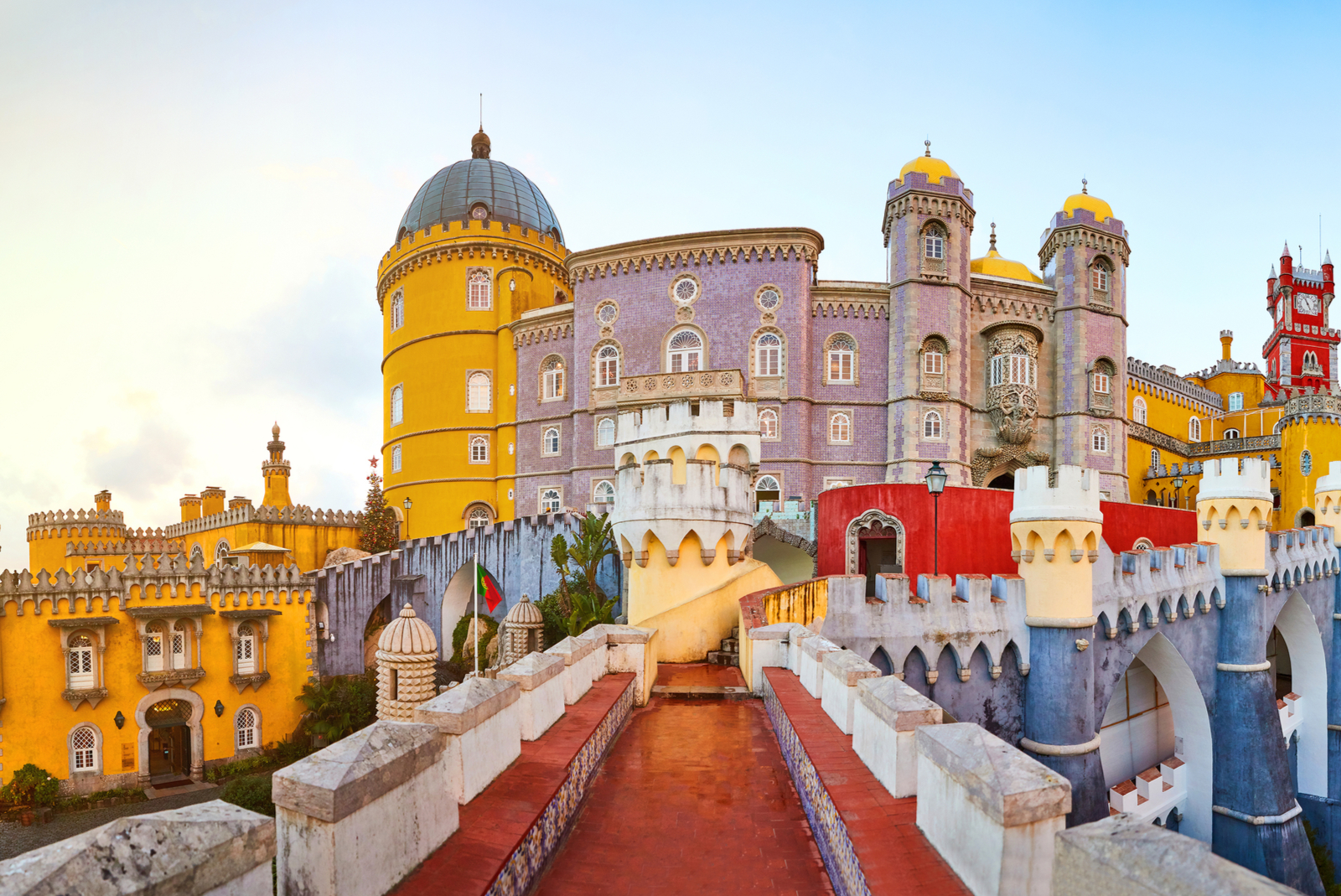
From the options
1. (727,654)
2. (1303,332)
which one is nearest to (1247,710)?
(727,654)

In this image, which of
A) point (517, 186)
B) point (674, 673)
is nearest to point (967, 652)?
point (674, 673)

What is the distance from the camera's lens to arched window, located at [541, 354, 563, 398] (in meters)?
32.1

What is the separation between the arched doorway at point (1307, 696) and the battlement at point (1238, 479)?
16.0 ft

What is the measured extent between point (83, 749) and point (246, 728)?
3.87m

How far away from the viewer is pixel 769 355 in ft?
94.6

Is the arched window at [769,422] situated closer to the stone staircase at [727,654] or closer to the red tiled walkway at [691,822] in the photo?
the stone staircase at [727,654]

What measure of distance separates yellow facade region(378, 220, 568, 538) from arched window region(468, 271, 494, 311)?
0.10 metres

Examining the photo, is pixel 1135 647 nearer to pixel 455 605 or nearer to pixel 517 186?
pixel 455 605

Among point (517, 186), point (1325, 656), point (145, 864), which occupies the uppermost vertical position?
point (517, 186)

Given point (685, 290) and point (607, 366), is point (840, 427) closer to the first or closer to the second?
point (685, 290)

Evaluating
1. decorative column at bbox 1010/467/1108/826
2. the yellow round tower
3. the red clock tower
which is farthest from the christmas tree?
the red clock tower

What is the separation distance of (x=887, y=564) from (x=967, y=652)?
19.4ft

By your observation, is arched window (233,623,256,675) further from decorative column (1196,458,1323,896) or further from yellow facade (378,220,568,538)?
decorative column (1196,458,1323,896)

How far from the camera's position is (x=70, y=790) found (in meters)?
19.8
